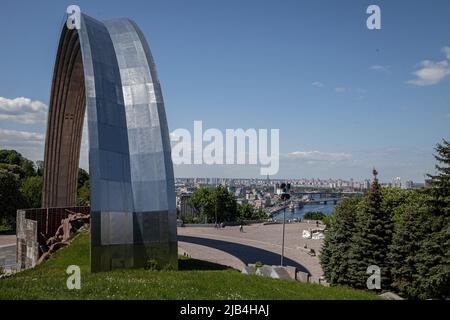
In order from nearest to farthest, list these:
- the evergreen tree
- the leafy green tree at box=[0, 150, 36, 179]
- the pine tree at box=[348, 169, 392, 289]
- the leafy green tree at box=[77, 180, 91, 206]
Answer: the evergreen tree, the pine tree at box=[348, 169, 392, 289], the leafy green tree at box=[77, 180, 91, 206], the leafy green tree at box=[0, 150, 36, 179]

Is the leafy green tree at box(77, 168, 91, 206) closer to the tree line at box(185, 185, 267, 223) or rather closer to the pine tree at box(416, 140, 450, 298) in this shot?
the tree line at box(185, 185, 267, 223)

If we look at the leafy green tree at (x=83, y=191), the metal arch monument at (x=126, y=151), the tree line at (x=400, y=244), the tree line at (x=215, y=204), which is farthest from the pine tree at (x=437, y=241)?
the tree line at (x=215, y=204)

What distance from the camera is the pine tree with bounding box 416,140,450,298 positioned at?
19.7 meters

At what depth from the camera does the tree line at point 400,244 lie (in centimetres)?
2039

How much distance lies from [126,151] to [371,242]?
14.7 m

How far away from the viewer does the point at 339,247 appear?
2511 centimetres

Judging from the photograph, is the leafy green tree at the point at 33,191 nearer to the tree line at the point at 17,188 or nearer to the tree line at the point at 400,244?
the tree line at the point at 17,188

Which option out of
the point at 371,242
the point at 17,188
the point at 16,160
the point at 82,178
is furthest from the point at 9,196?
the point at 371,242

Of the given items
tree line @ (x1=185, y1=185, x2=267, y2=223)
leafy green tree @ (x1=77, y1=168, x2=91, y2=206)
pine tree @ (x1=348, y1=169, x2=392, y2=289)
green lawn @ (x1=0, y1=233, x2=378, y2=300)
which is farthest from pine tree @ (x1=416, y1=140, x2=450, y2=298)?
tree line @ (x1=185, y1=185, x2=267, y2=223)

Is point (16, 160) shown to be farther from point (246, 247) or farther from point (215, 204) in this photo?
point (246, 247)

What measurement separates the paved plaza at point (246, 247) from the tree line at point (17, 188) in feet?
59.8

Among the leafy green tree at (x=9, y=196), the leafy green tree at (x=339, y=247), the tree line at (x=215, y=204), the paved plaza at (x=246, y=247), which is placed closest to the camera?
the leafy green tree at (x=339, y=247)
